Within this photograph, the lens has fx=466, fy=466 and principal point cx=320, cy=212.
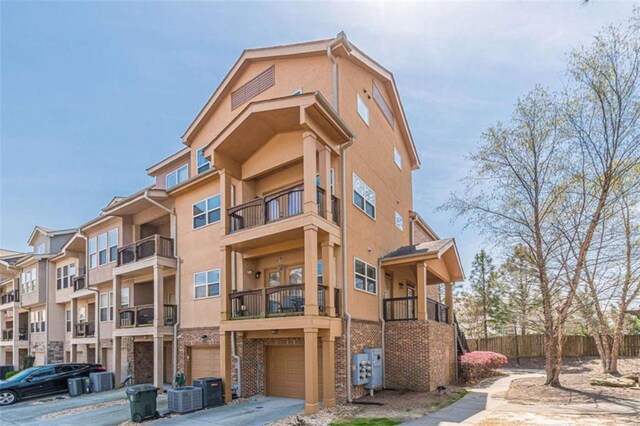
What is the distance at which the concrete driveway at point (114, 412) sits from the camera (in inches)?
496

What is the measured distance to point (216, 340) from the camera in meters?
16.9

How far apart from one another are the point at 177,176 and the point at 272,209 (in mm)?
8757

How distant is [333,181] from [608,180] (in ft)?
30.1

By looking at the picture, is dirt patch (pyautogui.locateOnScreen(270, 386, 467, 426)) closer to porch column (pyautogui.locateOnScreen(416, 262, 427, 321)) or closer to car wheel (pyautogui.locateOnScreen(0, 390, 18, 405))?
porch column (pyautogui.locateOnScreen(416, 262, 427, 321))

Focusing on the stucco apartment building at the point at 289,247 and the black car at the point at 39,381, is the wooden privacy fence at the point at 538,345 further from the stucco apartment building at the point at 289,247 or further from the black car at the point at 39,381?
the black car at the point at 39,381

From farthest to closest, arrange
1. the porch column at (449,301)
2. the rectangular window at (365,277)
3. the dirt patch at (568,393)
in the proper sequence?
1. the porch column at (449,301)
2. the rectangular window at (365,277)
3. the dirt patch at (568,393)

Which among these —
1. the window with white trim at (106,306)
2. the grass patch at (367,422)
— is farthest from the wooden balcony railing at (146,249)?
the grass patch at (367,422)

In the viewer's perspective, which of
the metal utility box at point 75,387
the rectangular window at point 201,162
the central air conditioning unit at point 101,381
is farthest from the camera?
the central air conditioning unit at point 101,381

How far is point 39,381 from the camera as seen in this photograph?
18844mm

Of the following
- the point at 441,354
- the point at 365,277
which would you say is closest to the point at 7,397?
the point at 365,277

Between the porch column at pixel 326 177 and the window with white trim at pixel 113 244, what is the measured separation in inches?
515

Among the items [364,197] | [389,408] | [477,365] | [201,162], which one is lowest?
[477,365]

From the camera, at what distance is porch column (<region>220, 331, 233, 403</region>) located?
14.8 m

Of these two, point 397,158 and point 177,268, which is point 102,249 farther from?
point 397,158
